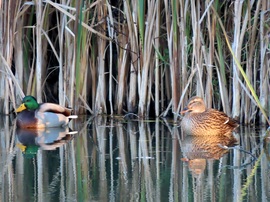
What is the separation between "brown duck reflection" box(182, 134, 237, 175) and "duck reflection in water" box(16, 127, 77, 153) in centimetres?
110

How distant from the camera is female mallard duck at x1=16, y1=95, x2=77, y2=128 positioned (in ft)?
25.4

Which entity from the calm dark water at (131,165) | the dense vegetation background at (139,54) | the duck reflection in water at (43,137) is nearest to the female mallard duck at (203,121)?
the calm dark water at (131,165)

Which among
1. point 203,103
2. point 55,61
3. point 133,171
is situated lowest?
point 133,171

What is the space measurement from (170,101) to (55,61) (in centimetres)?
165

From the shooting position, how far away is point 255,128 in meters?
7.36

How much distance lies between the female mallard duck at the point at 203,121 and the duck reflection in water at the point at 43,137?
1.11 meters

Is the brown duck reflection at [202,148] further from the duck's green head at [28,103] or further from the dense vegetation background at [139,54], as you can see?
the duck's green head at [28,103]

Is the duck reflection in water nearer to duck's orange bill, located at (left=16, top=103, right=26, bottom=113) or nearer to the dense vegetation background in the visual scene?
duck's orange bill, located at (left=16, top=103, right=26, bottom=113)

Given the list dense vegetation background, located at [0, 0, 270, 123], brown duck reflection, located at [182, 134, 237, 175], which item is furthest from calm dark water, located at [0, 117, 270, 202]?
dense vegetation background, located at [0, 0, 270, 123]

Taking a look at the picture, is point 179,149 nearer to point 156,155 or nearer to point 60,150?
point 156,155

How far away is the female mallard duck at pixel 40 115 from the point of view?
7742 millimetres

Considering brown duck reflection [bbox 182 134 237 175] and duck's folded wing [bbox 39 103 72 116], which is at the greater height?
duck's folded wing [bbox 39 103 72 116]

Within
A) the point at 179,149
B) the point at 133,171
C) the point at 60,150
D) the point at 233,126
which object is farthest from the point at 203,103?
the point at 133,171

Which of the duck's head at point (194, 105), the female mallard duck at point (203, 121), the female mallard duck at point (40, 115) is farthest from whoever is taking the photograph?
the female mallard duck at point (40, 115)
